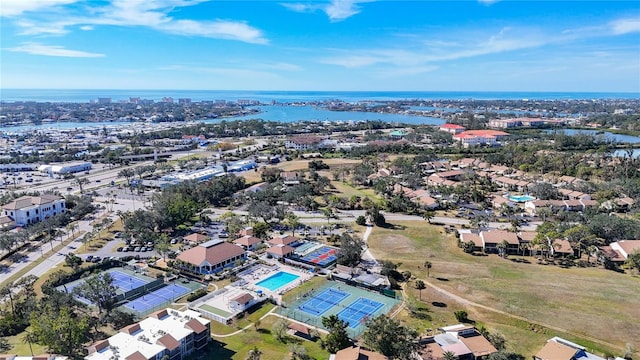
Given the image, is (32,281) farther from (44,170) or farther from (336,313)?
(44,170)

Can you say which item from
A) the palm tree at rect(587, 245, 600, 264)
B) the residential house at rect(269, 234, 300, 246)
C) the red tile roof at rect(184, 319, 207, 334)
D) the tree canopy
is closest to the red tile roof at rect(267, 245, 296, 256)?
the residential house at rect(269, 234, 300, 246)

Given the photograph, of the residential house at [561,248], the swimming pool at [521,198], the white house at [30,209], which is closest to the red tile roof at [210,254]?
the white house at [30,209]

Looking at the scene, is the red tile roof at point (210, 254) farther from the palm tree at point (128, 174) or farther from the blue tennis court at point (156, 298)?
the palm tree at point (128, 174)

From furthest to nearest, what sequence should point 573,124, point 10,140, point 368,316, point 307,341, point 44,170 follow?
point 573,124 < point 10,140 < point 44,170 < point 368,316 < point 307,341

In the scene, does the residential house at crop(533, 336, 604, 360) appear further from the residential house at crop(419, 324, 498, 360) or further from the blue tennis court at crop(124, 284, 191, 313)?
the blue tennis court at crop(124, 284, 191, 313)

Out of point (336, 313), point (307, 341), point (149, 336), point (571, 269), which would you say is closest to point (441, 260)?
point (571, 269)

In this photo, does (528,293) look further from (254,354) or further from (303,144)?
(303,144)

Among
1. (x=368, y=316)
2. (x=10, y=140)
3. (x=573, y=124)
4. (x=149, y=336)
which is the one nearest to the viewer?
(x=149, y=336)
